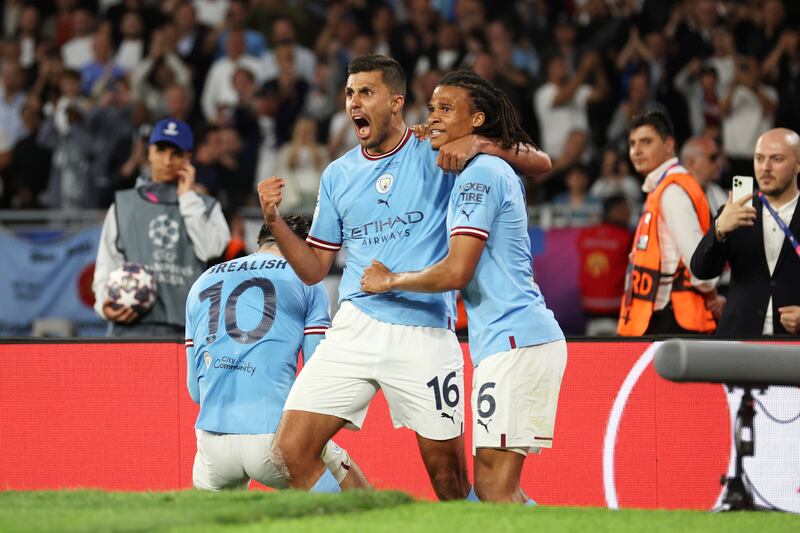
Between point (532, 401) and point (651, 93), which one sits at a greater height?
point (651, 93)

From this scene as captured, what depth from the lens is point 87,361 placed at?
7.90 meters

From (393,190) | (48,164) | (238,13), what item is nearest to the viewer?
(393,190)

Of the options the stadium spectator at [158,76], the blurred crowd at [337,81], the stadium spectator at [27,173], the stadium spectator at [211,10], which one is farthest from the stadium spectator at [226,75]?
the stadium spectator at [27,173]

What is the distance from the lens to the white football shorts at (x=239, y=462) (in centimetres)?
611

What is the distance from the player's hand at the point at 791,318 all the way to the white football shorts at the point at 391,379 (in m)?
2.36

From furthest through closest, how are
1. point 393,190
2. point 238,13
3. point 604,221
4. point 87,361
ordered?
point 238,13 → point 604,221 → point 87,361 → point 393,190

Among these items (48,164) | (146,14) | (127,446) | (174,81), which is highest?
(146,14)

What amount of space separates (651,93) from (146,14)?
6.48 m

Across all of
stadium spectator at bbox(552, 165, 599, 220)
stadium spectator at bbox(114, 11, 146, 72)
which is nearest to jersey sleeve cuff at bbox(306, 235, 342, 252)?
stadium spectator at bbox(552, 165, 599, 220)

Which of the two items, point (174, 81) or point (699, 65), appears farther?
point (174, 81)

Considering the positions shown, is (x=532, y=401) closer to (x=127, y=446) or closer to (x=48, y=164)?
(x=127, y=446)

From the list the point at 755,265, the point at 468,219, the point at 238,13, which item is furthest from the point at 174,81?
the point at 468,219

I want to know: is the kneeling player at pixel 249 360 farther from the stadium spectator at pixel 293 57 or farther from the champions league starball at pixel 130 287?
the stadium spectator at pixel 293 57

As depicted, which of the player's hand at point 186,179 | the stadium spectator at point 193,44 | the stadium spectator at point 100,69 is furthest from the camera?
the stadium spectator at point 193,44
